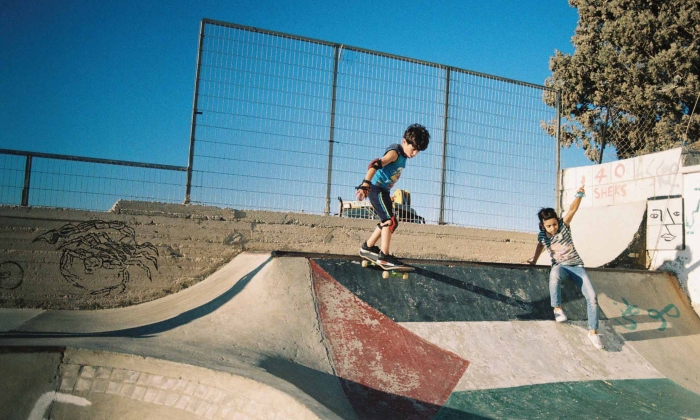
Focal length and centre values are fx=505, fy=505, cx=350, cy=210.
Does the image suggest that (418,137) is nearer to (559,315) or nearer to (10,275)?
(559,315)

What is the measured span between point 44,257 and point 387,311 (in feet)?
13.5

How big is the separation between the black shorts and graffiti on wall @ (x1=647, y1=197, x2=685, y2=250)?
5.91 metres

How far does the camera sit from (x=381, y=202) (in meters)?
5.34

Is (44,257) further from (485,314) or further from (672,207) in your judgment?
(672,207)

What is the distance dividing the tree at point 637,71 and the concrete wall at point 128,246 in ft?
49.8

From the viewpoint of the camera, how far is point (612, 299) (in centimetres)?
696

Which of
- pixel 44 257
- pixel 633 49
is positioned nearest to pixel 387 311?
pixel 44 257

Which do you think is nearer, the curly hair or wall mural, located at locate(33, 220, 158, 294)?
the curly hair

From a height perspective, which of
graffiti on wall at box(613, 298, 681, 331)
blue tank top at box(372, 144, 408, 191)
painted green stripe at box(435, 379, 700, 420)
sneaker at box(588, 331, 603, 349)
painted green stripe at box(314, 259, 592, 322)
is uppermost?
blue tank top at box(372, 144, 408, 191)

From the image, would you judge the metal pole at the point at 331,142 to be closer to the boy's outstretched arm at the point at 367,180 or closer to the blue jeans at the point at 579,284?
the boy's outstretched arm at the point at 367,180

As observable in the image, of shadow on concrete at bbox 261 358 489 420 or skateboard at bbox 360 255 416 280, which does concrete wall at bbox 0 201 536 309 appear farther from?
shadow on concrete at bbox 261 358 489 420

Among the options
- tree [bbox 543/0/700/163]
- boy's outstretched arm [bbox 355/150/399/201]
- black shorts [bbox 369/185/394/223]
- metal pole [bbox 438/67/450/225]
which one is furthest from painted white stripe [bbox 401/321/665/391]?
tree [bbox 543/0/700/163]

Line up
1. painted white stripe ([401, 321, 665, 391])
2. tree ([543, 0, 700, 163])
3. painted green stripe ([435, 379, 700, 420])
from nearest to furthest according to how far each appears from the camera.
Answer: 1. painted green stripe ([435, 379, 700, 420])
2. painted white stripe ([401, 321, 665, 391])
3. tree ([543, 0, 700, 163])

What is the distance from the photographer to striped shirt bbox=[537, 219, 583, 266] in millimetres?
6207
